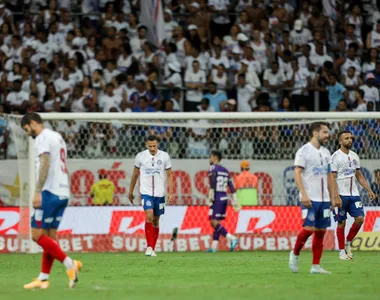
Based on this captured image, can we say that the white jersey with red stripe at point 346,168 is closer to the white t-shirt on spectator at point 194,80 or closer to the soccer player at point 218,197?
the soccer player at point 218,197

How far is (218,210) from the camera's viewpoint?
2038 centimetres

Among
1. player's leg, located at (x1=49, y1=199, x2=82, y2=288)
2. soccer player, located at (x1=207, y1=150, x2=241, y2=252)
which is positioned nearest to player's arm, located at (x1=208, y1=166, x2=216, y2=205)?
soccer player, located at (x1=207, y1=150, x2=241, y2=252)

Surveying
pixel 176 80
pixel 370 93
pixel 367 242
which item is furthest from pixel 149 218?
pixel 370 93

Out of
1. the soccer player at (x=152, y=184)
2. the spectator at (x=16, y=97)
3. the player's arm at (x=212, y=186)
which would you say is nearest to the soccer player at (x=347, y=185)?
the soccer player at (x=152, y=184)

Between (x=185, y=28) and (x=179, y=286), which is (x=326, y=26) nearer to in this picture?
(x=185, y=28)

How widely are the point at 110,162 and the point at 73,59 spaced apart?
13.9 ft

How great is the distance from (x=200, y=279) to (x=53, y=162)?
101 inches

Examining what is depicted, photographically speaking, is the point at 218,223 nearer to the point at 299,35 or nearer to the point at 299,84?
the point at 299,84

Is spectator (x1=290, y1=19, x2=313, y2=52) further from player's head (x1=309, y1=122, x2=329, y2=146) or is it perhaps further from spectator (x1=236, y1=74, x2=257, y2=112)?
player's head (x1=309, y1=122, x2=329, y2=146)

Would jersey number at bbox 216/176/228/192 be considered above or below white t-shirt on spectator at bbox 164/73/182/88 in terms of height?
below

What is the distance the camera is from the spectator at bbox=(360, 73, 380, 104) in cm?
2488

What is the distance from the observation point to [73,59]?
966 inches

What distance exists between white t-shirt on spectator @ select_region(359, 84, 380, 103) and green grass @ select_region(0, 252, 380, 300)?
802 centimetres

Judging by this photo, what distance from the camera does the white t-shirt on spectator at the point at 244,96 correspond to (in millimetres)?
24453
